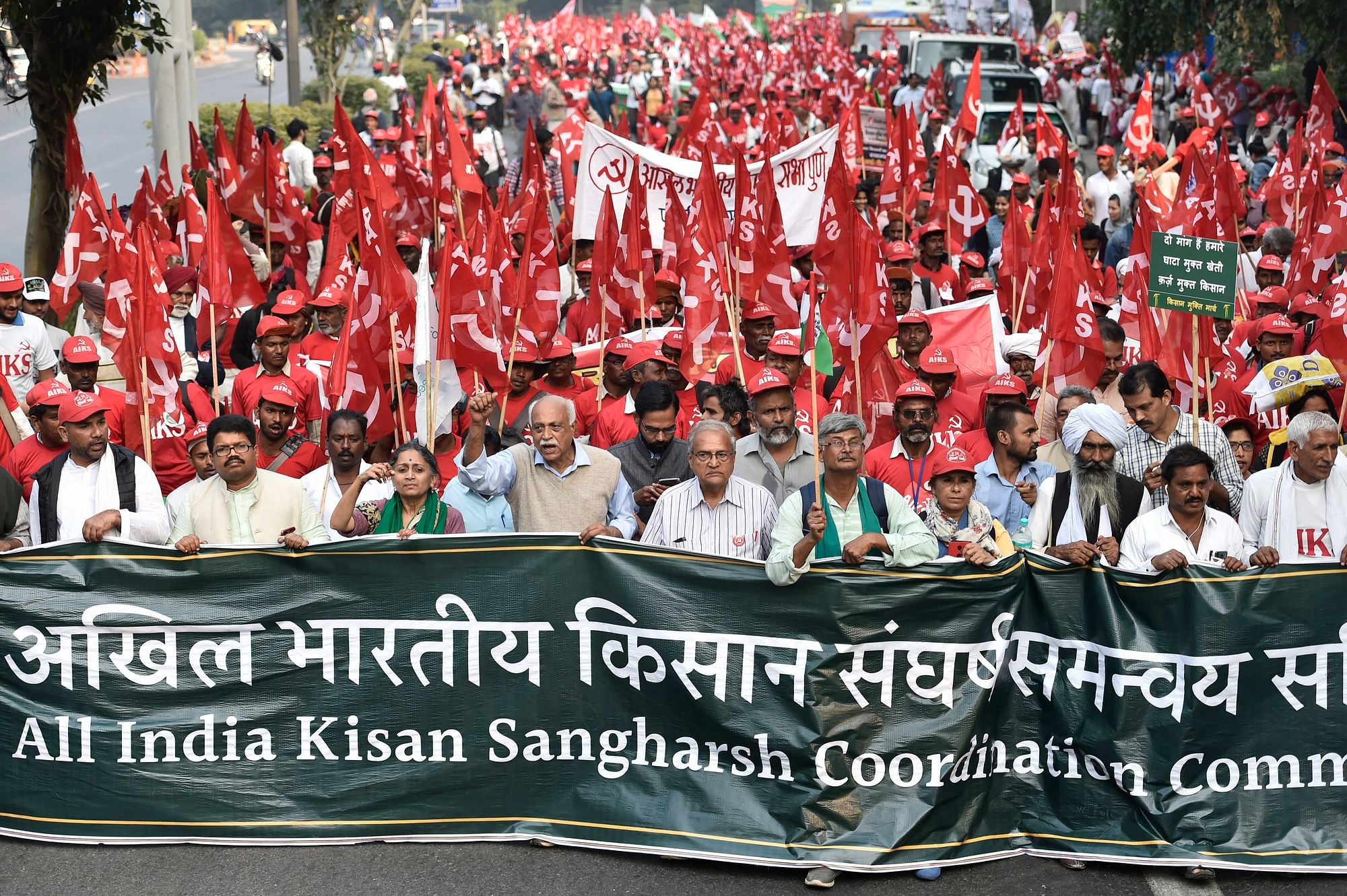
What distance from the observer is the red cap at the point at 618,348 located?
9.22 m

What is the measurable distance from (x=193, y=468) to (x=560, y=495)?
2229mm

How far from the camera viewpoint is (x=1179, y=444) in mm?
7465

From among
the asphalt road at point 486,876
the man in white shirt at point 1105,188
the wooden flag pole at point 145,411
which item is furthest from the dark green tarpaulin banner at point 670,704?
the man in white shirt at point 1105,188

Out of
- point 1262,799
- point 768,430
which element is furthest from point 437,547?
point 1262,799

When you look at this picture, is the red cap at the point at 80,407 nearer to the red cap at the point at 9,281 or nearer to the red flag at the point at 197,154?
the red cap at the point at 9,281

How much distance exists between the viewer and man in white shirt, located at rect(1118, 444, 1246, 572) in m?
6.28

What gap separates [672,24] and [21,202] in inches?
1505

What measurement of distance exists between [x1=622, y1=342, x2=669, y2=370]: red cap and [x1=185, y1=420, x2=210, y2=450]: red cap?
7.21 ft

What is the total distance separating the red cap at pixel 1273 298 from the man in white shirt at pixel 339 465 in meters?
6.07

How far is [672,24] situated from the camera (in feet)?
212

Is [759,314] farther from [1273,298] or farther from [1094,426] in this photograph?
[1094,426]

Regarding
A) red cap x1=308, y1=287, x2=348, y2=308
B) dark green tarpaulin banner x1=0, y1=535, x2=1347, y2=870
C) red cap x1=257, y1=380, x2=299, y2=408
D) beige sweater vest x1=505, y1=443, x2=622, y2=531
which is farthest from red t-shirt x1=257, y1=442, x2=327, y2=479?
red cap x1=308, y1=287, x2=348, y2=308

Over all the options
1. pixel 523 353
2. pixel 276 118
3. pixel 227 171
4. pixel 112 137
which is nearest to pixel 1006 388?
pixel 523 353

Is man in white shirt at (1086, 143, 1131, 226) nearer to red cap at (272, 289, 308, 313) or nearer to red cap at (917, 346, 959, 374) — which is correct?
red cap at (917, 346, 959, 374)
